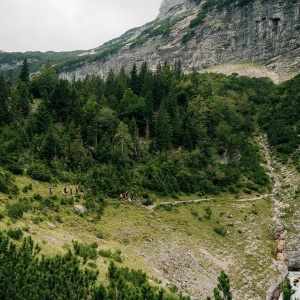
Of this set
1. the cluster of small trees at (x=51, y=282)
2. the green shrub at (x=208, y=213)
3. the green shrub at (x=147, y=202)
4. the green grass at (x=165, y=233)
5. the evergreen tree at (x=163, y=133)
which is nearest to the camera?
the cluster of small trees at (x=51, y=282)

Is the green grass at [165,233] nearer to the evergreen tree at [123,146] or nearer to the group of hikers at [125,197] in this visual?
the group of hikers at [125,197]

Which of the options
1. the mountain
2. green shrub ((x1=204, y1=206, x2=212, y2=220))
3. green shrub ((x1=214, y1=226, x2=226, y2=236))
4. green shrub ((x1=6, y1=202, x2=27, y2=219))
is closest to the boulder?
green shrub ((x1=6, y1=202, x2=27, y2=219))

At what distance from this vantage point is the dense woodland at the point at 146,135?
50594 mm

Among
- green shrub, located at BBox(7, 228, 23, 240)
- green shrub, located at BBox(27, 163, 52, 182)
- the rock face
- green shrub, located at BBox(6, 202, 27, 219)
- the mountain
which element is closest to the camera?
green shrub, located at BBox(7, 228, 23, 240)

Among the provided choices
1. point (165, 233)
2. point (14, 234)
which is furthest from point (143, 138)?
point (14, 234)

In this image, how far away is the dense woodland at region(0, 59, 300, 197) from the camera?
50.6 m

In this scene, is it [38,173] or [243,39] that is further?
[243,39]

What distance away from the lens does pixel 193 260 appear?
31.7 metres

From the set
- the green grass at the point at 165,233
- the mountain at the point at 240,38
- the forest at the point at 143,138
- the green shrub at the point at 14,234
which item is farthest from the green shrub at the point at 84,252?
the mountain at the point at 240,38

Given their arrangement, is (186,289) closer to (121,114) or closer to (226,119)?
(121,114)

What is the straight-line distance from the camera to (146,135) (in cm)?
7038

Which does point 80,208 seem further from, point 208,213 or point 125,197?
point 208,213

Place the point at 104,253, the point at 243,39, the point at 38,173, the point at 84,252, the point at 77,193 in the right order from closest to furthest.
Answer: the point at 84,252, the point at 104,253, the point at 77,193, the point at 38,173, the point at 243,39

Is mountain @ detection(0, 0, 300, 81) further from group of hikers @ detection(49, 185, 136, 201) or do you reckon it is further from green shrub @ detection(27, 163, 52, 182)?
green shrub @ detection(27, 163, 52, 182)
